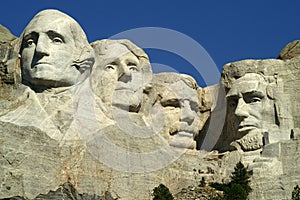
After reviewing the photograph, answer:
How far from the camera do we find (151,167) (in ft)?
159

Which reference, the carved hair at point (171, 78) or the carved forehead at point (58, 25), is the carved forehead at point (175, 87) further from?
the carved forehead at point (58, 25)

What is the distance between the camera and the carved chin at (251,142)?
51.5 metres

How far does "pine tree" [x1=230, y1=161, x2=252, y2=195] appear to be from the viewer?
48.6 metres

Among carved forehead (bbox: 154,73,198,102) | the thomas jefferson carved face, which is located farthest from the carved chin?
the thomas jefferson carved face

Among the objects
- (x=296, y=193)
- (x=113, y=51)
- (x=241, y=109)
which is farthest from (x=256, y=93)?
(x=296, y=193)

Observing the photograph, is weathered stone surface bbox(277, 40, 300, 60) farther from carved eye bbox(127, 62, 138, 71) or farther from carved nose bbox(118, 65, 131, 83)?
carved nose bbox(118, 65, 131, 83)

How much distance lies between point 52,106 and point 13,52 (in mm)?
3094

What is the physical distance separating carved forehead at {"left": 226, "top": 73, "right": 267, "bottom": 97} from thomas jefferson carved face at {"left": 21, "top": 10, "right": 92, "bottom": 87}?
19.5 ft

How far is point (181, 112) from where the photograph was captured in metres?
53.0

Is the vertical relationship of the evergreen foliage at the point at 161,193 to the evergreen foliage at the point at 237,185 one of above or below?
below

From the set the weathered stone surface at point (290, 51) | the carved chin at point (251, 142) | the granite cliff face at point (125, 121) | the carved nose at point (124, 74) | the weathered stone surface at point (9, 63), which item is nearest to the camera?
the granite cliff face at point (125, 121)

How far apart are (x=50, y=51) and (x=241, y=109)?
281 inches

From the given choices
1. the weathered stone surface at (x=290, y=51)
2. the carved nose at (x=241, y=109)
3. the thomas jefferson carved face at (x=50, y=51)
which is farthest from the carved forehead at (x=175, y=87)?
the thomas jefferson carved face at (x=50, y=51)

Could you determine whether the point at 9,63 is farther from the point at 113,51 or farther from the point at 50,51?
the point at 113,51
